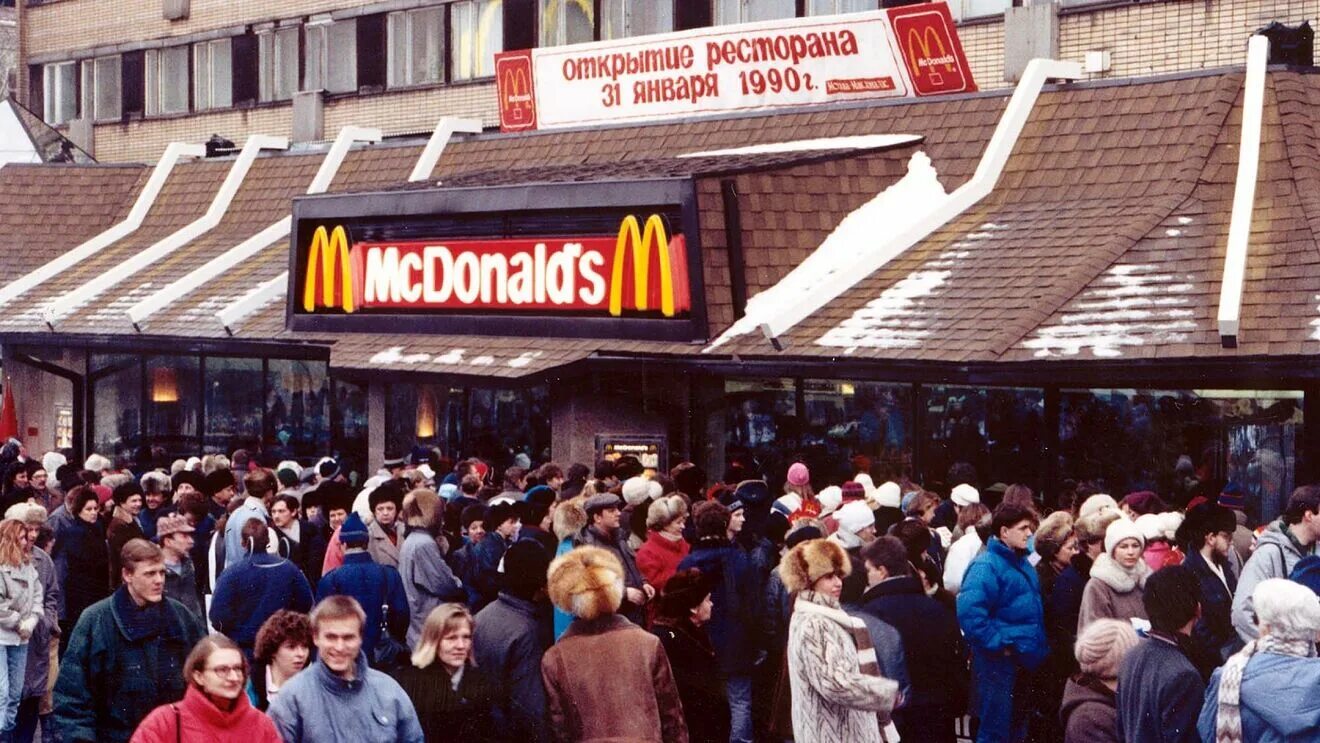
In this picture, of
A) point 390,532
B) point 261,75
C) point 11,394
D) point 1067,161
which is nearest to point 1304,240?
point 1067,161

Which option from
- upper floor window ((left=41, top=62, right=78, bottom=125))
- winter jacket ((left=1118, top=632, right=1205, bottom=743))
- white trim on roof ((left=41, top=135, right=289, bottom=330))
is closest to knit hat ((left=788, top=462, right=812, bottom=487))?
winter jacket ((left=1118, top=632, right=1205, bottom=743))

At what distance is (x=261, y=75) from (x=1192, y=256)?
23261mm

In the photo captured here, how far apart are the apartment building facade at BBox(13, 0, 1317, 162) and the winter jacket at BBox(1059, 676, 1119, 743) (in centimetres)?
1588

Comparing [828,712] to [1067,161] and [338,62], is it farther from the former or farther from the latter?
[338,62]

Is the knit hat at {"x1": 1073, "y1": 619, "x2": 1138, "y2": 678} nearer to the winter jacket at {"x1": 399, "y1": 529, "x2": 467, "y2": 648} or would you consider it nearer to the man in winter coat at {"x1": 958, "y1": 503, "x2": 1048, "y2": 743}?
the man in winter coat at {"x1": 958, "y1": 503, "x2": 1048, "y2": 743}

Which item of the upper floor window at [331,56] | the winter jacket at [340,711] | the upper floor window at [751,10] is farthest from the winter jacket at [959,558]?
the upper floor window at [331,56]

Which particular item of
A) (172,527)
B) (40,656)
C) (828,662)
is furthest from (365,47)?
(828,662)

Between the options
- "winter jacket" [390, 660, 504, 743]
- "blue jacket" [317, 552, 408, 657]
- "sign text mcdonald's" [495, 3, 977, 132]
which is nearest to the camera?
"winter jacket" [390, 660, 504, 743]

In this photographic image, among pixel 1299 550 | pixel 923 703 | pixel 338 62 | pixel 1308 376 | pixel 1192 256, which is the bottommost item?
pixel 923 703

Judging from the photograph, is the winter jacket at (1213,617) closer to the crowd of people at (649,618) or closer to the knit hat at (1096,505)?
the crowd of people at (649,618)

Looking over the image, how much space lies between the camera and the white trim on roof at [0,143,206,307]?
3069 cm

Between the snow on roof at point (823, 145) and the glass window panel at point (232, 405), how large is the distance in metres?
7.28

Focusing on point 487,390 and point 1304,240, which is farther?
point 487,390

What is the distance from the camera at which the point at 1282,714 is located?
816 cm
